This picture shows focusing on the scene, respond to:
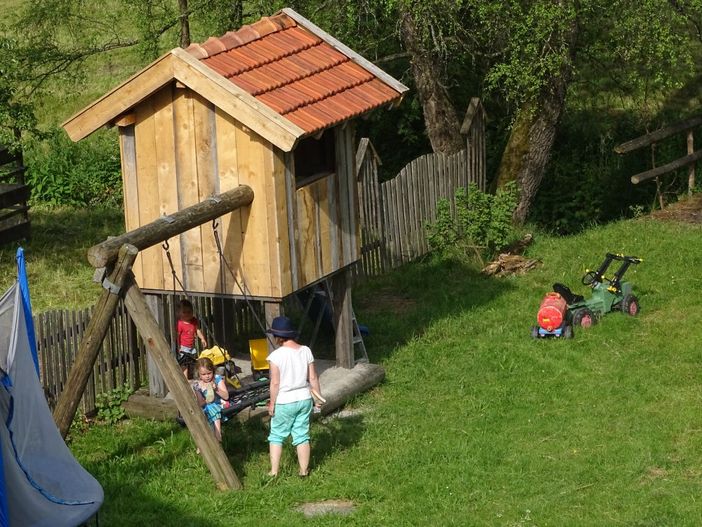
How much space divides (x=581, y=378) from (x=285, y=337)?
362 cm

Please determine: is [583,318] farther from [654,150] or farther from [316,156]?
[654,150]

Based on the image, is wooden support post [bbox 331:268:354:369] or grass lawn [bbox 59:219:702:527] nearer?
grass lawn [bbox 59:219:702:527]

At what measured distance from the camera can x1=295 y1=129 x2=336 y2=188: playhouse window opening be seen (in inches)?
490

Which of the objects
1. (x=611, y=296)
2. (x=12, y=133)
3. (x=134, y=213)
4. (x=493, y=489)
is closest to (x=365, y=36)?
(x=12, y=133)

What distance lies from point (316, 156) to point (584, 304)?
3.71m

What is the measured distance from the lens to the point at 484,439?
11.2 metres

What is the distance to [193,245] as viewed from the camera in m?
12.0

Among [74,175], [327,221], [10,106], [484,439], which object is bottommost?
[484,439]

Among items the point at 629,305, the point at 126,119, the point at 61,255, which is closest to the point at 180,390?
the point at 126,119

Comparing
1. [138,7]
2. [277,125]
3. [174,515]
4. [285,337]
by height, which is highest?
[138,7]

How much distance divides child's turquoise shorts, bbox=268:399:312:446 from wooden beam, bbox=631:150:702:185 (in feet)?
32.4

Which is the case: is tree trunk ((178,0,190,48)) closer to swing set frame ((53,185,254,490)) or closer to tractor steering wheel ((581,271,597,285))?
tractor steering wheel ((581,271,597,285))

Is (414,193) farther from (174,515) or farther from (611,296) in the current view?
(174,515)

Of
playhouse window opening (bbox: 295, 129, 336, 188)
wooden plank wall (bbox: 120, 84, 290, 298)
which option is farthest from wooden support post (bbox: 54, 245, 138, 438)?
playhouse window opening (bbox: 295, 129, 336, 188)
